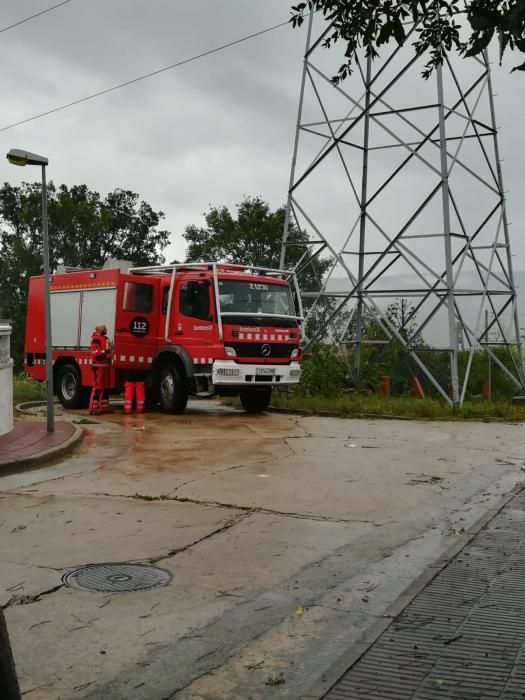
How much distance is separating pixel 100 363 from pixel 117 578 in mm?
11802

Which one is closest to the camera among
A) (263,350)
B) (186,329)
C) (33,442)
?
(33,442)

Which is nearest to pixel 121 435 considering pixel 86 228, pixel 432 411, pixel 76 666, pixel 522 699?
pixel 432 411

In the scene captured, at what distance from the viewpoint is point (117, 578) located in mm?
5266

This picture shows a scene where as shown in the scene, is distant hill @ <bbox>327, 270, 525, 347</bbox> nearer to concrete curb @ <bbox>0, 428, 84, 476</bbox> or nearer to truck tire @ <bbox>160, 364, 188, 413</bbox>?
truck tire @ <bbox>160, 364, 188, 413</bbox>

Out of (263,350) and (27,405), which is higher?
(263,350)

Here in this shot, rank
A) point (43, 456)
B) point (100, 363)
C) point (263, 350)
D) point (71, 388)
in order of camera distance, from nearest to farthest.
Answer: point (43, 456)
point (263, 350)
point (100, 363)
point (71, 388)

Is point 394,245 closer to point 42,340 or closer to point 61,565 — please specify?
point 42,340

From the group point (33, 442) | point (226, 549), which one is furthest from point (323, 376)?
point (226, 549)

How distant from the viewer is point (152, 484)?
872cm

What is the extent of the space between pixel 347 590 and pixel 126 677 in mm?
1743

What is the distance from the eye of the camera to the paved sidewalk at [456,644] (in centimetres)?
357

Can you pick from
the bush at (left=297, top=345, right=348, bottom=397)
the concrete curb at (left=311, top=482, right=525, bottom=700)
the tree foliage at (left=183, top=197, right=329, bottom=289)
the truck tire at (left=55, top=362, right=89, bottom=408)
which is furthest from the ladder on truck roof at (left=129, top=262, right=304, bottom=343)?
the tree foliage at (left=183, top=197, right=329, bottom=289)

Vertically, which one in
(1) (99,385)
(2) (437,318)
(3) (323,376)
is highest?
(2) (437,318)

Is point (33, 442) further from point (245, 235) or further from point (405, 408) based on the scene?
point (245, 235)
